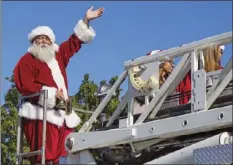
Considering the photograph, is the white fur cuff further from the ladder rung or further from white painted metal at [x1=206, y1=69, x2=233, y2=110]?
white painted metal at [x1=206, y1=69, x2=233, y2=110]

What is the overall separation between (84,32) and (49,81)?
2.29 feet

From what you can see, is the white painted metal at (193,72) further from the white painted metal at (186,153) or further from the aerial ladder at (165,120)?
the white painted metal at (186,153)

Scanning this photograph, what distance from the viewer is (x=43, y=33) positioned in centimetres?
662

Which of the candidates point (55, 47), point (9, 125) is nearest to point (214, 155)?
point (55, 47)

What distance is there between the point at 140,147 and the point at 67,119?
1.55 metres

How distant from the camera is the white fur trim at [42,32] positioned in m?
6.61

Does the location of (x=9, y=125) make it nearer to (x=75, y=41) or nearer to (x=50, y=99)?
(x=75, y=41)

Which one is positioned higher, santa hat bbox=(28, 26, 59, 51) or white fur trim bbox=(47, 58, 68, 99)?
santa hat bbox=(28, 26, 59, 51)

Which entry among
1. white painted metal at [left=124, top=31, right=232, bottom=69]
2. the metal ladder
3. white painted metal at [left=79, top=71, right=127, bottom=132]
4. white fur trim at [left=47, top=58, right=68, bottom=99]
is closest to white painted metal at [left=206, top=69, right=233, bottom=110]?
white painted metal at [left=124, top=31, right=232, bottom=69]

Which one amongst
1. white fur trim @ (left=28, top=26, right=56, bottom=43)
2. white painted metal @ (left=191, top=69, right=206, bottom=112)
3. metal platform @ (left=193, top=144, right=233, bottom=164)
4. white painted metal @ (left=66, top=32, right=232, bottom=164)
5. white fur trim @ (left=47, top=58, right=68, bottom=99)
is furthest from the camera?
white fur trim @ (left=28, top=26, right=56, bottom=43)

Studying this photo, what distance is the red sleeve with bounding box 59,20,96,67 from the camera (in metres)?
6.65

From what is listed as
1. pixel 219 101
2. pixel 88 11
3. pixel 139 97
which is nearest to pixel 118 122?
pixel 139 97

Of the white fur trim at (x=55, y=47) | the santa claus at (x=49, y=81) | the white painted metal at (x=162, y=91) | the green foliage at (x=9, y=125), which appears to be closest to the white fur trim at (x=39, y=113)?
the santa claus at (x=49, y=81)

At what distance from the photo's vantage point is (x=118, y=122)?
17.8 ft
